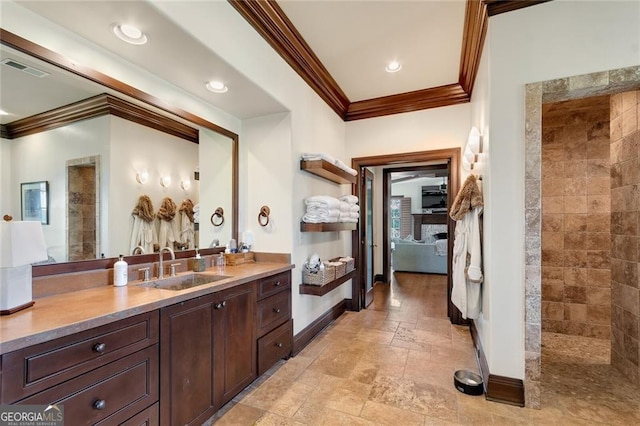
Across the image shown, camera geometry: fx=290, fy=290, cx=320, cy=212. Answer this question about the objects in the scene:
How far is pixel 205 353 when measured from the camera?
1842 millimetres

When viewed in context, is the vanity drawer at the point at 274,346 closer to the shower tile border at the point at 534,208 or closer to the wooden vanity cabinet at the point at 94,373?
the wooden vanity cabinet at the point at 94,373

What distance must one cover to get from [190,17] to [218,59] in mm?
303

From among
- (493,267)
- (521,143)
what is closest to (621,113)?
(521,143)

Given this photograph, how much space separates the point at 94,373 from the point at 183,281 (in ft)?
3.38

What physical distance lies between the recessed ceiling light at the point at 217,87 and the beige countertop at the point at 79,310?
62.3 inches

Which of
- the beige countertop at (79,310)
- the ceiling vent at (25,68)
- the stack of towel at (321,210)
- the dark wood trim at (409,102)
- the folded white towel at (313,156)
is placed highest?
the dark wood trim at (409,102)

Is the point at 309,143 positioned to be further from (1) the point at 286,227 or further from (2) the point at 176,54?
(2) the point at 176,54

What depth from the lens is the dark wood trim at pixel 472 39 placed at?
230cm

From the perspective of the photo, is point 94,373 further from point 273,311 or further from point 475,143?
point 475,143

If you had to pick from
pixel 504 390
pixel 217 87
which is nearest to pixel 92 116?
pixel 217 87

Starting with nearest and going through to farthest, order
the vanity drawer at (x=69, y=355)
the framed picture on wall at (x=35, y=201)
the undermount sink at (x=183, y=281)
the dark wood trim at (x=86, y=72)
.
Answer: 1. the vanity drawer at (x=69, y=355)
2. the dark wood trim at (x=86, y=72)
3. the framed picture on wall at (x=35, y=201)
4. the undermount sink at (x=183, y=281)

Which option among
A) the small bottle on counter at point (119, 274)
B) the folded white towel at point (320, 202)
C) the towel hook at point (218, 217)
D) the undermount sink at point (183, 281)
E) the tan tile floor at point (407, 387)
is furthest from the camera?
the folded white towel at point (320, 202)

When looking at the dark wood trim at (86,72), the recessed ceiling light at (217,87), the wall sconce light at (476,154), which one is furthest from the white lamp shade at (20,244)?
the wall sconce light at (476,154)

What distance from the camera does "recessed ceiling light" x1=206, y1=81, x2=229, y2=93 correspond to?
2.37 metres
